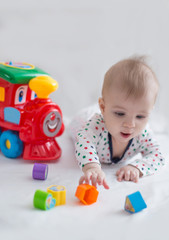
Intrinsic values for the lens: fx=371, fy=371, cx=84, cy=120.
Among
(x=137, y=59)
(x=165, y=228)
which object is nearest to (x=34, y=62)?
(x=137, y=59)

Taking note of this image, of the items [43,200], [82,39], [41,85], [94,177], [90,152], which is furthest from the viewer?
[82,39]

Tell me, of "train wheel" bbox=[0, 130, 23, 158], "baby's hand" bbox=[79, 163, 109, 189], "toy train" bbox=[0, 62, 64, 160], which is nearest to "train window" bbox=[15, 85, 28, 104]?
"toy train" bbox=[0, 62, 64, 160]

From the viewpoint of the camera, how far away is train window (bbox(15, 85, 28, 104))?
140cm

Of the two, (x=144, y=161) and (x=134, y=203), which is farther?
(x=144, y=161)

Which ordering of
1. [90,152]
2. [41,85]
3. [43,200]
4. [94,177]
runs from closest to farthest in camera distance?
1. [43,200]
2. [94,177]
3. [90,152]
4. [41,85]

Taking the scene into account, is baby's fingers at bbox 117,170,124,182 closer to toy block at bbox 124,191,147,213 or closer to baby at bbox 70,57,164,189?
baby at bbox 70,57,164,189

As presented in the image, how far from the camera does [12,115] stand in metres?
1.38

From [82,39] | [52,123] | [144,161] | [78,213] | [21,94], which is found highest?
[82,39]

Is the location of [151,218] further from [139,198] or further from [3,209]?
[3,209]

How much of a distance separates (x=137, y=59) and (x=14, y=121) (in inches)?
19.9

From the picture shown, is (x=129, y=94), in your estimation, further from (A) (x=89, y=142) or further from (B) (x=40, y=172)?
(B) (x=40, y=172)

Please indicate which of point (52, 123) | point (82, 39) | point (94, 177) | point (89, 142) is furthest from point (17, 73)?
point (82, 39)

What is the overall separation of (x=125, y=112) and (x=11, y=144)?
0.47 m

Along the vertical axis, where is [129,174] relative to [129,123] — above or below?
below
